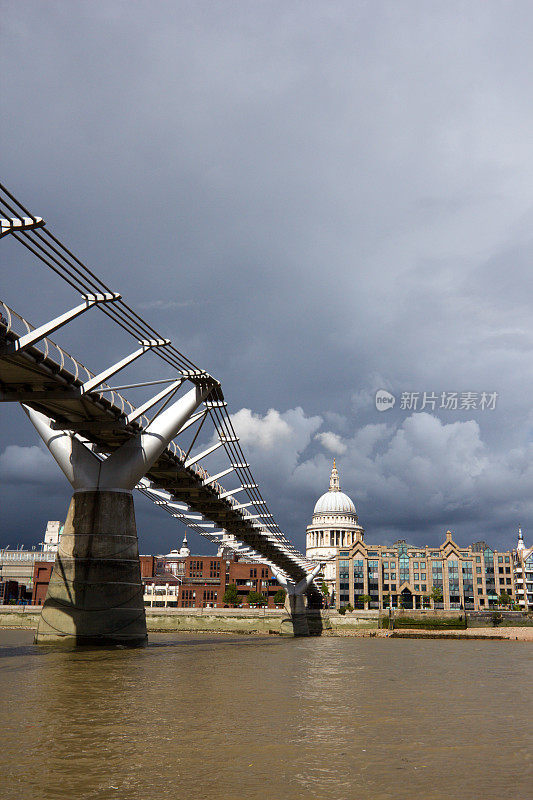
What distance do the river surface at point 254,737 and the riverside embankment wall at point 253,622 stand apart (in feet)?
234

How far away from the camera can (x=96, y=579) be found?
3394cm

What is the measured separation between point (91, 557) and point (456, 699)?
19.9 meters

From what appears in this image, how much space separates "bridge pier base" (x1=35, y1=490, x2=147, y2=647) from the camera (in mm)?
33594

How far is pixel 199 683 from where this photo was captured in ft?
72.9

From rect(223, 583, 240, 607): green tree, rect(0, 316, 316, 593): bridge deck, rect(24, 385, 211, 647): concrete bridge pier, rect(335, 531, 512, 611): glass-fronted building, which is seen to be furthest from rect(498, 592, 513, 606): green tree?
rect(24, 385, 211, 647): concrete bridge pier

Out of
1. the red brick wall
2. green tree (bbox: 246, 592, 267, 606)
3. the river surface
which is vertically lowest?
the river surface

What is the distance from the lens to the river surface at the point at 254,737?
9258 mm

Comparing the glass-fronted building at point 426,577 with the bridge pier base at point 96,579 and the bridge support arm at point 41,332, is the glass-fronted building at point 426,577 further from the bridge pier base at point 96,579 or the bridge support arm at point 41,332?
the bridge support arm at point 41,332

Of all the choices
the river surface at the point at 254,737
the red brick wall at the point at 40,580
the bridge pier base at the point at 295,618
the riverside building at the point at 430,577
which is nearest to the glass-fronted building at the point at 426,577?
the riverside building at the point at 430,577

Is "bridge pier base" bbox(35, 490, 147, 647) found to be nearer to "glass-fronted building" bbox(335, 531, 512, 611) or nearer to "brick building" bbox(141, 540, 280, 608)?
"brick building" bbox(141, 540, 280, 608)

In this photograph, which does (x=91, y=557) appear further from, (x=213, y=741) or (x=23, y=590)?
(x=23, y=590)

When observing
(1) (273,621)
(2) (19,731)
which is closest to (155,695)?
(2) (19,731)

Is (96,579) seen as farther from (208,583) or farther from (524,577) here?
(524,577)

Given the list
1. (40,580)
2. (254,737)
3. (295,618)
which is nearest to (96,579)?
(254,737)
